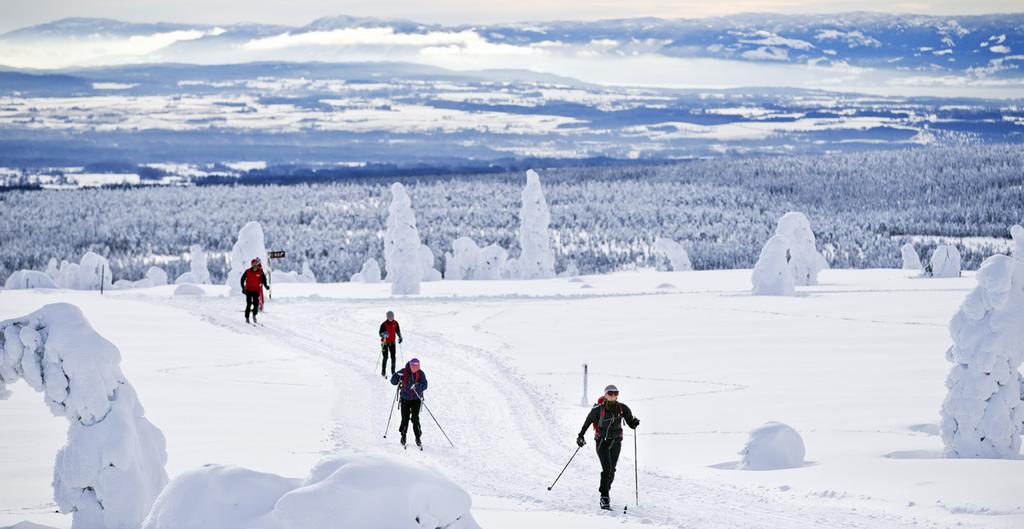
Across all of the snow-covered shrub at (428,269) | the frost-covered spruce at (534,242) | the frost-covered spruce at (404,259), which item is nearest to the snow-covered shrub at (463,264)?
the snow-covered shrub at (428,269)

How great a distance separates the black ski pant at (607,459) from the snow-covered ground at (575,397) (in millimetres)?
280

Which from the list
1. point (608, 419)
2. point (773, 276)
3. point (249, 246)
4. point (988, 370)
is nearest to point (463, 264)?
point (249, 246)

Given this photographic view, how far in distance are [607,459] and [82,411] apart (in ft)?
18.7

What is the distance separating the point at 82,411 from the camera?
12.7 m

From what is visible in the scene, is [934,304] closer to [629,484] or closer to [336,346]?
[336,346]

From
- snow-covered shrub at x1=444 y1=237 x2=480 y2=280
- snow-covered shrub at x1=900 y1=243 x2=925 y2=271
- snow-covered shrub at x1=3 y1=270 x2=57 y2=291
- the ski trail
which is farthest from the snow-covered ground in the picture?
snow-covered shrub at x1=444 y1=237 x2=480 y2=280

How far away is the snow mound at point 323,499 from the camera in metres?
9.34

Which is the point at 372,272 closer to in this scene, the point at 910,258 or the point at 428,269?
the point at 428,269

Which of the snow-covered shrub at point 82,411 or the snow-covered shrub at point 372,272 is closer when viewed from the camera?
the snow-covered shrub at point 82,411

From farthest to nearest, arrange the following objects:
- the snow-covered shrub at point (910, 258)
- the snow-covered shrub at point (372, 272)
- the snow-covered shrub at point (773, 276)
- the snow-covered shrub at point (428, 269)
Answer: the snow-covered shrub at point (372, 272) < the snow-covered shrub at point (428, 269) < the snow-covered shrub at point (910, 258) < the snow-covered shrub at point (773, 276)

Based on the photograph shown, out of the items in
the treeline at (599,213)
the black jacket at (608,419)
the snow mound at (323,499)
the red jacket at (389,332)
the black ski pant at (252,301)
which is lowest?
the treeline at (599,213)

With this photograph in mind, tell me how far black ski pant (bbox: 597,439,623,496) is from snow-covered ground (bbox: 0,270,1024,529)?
28 centimetres

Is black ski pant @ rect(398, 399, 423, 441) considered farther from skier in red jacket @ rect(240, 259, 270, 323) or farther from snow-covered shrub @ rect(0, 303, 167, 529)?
skier in red jacket @ rect(240, 259, 270, 323)

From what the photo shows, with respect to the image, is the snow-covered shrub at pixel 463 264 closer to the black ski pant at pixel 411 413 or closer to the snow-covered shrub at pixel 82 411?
the black ski pant at pixel 411 413
